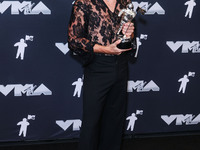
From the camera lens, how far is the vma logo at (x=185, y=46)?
2646 millimetres

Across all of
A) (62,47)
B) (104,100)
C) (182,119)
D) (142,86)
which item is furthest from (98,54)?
(182,119)

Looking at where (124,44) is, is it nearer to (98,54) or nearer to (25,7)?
(98,54)

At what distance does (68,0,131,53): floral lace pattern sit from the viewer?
6.12 ft

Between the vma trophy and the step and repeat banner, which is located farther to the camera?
the step and repeat banner

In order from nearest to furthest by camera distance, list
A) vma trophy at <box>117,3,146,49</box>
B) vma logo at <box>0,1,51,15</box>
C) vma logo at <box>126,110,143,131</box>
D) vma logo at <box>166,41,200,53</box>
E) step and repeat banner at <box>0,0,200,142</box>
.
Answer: vma trophy at <box>117,3,146,49</box> → vma logo at <box>0,1,51,15</box> → step and repeat banner at <box>0,0,200,142</box> → vma logo at <box>166,41,200,53</box> → vma logo at <box>126,110,143,131</box>

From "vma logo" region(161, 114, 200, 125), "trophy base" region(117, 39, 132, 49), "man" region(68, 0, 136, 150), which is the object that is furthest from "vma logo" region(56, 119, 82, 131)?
"trophy base" region(117, 39, 132, 49)

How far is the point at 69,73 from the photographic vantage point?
2541mm

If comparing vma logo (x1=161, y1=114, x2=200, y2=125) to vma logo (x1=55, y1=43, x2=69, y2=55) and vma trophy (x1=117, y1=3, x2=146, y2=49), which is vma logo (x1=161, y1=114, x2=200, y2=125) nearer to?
vma logo (x1=55, y1=43, x2=69, y2=55)

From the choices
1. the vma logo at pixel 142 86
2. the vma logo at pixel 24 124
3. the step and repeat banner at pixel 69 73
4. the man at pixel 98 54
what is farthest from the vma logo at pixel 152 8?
the vma logo at pixel 24 124

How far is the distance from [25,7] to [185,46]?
57.6 inches

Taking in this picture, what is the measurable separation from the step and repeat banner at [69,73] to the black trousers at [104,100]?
1.80ft

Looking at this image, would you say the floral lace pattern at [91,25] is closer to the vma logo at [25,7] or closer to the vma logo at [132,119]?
the vma logo at [25,7]

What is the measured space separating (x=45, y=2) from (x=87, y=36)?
599mm

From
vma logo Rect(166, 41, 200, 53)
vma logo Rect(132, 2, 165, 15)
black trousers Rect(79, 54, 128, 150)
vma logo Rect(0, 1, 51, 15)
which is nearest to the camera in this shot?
black trousers Rect(79, 54, 128, 150)
